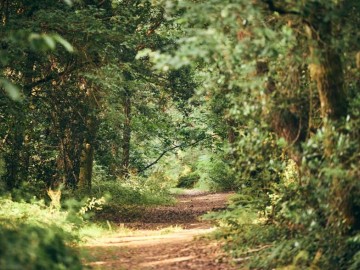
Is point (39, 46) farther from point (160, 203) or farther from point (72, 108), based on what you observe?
point (160, 203)

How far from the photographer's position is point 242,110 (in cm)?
738

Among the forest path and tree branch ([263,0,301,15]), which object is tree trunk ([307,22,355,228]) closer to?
tree branch ([263,0,301,15])

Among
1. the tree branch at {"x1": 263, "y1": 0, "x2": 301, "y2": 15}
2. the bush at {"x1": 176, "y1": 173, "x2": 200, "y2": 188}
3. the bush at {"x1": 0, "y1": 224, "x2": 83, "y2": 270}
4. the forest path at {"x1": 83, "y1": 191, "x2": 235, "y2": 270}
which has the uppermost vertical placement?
the tree branch at {"x1": 263, "y1": 0, "x2": 301, "y2": 15}

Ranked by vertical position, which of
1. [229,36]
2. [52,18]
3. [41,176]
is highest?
[52,18]

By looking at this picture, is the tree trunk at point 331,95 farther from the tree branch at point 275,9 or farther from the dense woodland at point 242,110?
the tree branch at point 275,9

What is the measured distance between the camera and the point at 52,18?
37.5 feet

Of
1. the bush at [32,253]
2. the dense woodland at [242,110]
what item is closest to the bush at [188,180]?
the dense woodland at [242,110]

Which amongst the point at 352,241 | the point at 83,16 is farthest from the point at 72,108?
the point at 352,241

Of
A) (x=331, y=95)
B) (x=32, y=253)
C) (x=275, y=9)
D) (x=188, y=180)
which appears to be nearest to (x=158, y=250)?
(x=331, y=95)

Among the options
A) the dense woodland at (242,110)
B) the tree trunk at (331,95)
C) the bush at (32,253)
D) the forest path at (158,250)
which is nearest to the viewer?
the bush at (32,253)

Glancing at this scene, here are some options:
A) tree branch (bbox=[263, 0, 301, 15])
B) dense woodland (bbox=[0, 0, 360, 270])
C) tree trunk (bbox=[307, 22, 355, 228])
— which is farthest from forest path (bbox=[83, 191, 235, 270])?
tree branch (bbox=[263, 0, 301, 15])

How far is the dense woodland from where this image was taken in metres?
5.80

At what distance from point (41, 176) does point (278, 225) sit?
8941mm

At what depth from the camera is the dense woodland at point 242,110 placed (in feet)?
19.0
